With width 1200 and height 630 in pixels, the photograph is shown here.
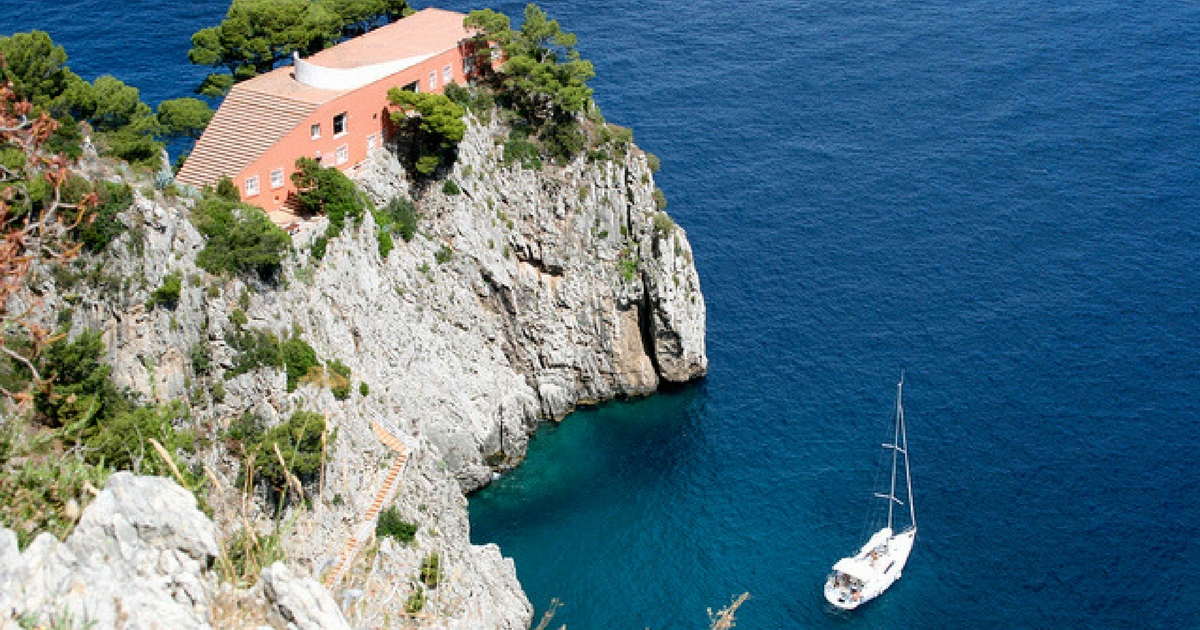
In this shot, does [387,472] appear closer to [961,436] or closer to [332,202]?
[332,202]

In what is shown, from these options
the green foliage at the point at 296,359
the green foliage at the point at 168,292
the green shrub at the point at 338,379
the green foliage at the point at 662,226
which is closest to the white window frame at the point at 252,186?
the green foliage at the point at 296,359

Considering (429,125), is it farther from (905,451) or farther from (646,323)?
(905,451)

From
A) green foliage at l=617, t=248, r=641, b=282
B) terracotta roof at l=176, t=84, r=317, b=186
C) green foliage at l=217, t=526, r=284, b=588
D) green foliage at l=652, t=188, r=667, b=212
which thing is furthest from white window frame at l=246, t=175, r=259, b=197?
green foliage at l=217, t=526, r=284, b=588

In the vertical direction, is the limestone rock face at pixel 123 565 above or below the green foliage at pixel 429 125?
above

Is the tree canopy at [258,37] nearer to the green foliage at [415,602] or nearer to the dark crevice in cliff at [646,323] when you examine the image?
the dark crevice in cliff at [646,323]

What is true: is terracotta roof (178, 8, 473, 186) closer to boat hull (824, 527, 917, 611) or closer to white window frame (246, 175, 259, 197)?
white window frame (246, 175, 259, 197)

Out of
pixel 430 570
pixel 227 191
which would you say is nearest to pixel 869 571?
pixel 430 570

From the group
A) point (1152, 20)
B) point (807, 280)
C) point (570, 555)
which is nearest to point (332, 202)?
point (570, 555)
